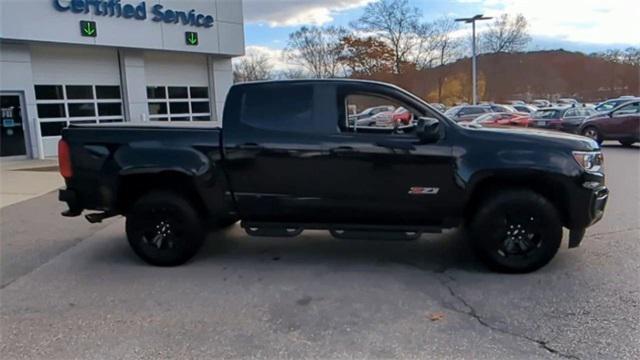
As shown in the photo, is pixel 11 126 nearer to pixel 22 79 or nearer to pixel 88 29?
pixel 22 79

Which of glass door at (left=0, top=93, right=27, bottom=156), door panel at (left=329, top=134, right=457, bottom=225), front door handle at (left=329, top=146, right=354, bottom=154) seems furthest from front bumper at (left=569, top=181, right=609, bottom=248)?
glass door at (left=0, top=93, right=27, bottom=156)

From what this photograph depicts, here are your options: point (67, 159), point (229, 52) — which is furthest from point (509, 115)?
point (67, 159)

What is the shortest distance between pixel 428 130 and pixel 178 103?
695 inches

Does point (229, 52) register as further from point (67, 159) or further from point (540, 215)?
point (540, 215)

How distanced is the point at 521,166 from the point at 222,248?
3.49 metres

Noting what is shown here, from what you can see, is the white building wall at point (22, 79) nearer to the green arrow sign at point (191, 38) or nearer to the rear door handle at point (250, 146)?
the green arrow sign at point (191, 38)

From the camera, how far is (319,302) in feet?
13.1

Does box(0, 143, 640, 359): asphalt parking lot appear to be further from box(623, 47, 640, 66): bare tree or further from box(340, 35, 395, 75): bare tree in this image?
box(623, 47, 640, 66): bare tree

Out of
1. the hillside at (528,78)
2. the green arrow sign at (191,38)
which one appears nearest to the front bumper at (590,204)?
the green arrow sign at (191,38)

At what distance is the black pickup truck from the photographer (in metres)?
4.43

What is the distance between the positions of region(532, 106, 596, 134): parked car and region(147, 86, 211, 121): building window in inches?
592

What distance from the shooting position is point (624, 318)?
3.51m

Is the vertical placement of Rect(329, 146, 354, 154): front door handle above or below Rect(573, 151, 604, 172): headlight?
above

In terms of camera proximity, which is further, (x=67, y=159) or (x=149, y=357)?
(x=67, y=159)
